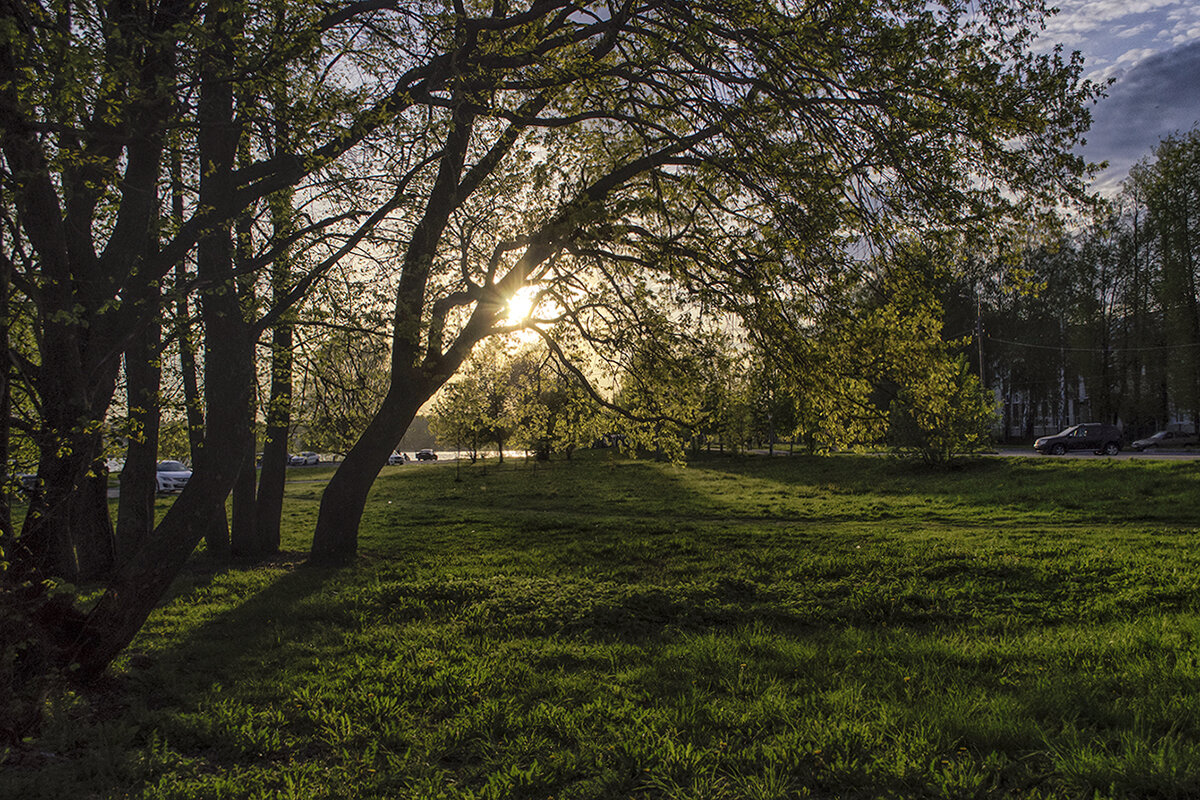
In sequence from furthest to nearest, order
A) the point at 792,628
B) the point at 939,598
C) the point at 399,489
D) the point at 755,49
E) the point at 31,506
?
the point at 399,489 → the point at 939,598 → the point at 792,628 → the point at 755,49 → the point at 31,506

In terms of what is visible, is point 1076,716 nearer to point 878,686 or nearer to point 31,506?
point 878,686

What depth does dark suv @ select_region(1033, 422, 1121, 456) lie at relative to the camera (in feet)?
115

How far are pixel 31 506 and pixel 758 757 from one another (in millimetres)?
5079

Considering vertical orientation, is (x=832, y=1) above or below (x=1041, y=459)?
above

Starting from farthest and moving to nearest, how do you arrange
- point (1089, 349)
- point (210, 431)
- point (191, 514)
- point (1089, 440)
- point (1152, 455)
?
point (1089, 349) → point (1089, 440) → point (1152, 455) → point (210, 431) → point (191, 514)

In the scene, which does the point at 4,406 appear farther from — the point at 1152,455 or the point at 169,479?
the point at 1152,455

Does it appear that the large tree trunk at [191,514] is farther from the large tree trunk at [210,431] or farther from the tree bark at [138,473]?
the tree bark at [138,473]

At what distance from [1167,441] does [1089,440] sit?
7.85 m

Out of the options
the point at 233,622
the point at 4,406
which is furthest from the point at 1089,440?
the point at 4,406

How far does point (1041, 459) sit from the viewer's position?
25500mm

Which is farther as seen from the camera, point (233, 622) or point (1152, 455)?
point (1152, 455)

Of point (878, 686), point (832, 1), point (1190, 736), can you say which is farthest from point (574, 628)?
point (832, 1)

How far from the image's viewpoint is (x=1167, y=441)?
3847cm

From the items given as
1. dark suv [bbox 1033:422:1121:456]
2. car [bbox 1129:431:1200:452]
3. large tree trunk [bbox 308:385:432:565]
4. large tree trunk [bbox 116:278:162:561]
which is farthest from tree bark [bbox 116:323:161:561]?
car [bbox 1129:431:1200:452]
